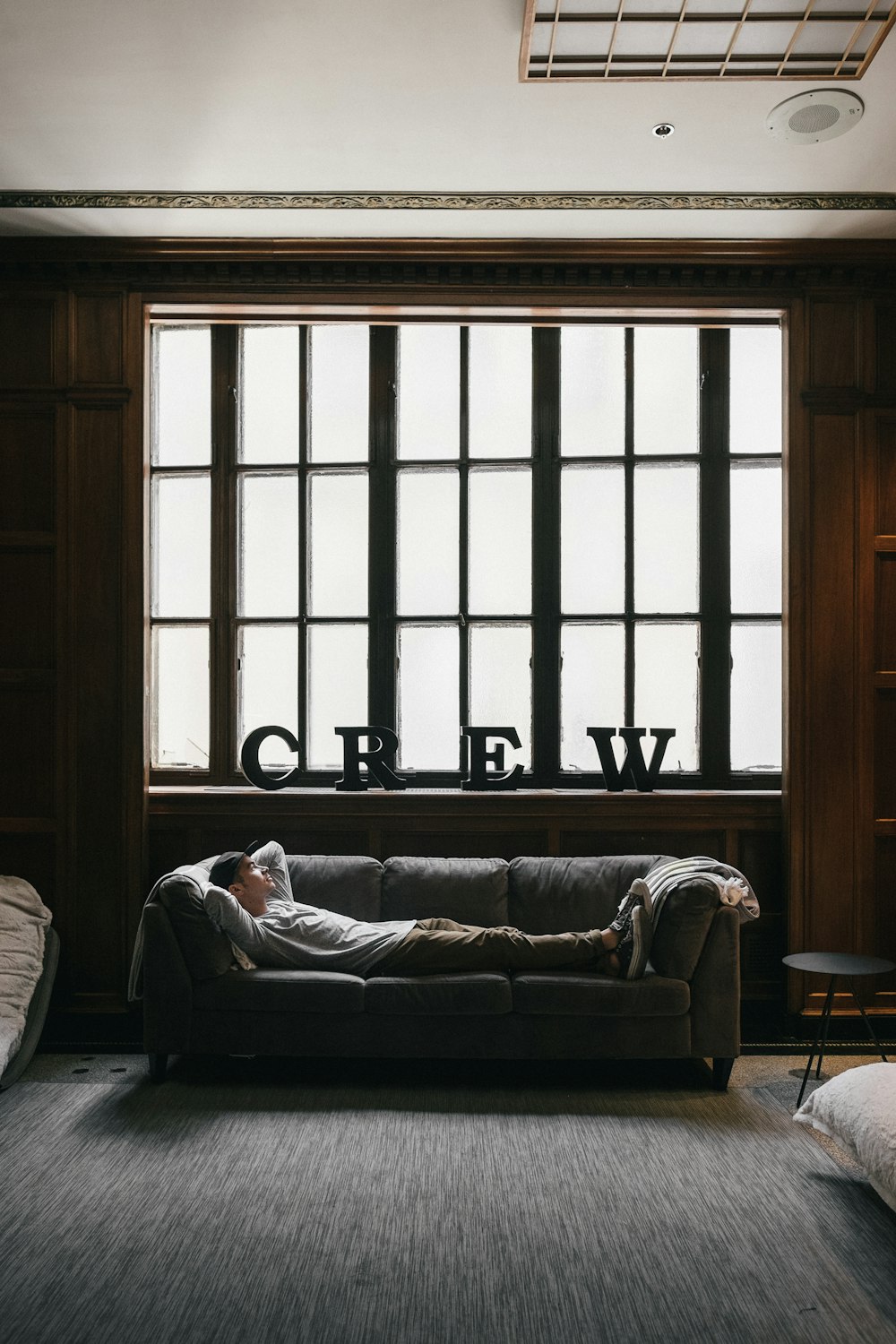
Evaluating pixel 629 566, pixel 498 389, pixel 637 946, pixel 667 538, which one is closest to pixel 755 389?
pixel 667 538

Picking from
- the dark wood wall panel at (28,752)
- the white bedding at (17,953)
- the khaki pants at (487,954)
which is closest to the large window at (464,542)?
the dark wood wall panel at (28,752)

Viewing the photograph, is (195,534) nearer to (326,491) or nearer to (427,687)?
(326,491)

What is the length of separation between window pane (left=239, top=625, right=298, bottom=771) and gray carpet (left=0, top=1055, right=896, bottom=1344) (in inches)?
61.5

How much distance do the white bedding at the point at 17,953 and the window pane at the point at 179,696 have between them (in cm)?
89

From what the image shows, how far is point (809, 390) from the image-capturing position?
13.2 ft

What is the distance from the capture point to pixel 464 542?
446 cm

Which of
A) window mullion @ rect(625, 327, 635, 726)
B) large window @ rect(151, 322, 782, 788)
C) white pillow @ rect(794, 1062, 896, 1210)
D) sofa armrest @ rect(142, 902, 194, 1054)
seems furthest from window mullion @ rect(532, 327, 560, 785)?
white pillow @ rect(794, 1062, 896, 1210)

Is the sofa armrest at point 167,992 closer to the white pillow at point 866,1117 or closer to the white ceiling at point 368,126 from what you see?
the white pillow at point 866,1117

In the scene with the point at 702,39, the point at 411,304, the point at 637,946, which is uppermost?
the point at 702,39

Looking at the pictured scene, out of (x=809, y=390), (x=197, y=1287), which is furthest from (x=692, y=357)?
(x=197, y=1287)

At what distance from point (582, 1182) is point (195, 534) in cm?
323

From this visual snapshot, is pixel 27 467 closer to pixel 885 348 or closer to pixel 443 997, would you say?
pixel 443 997

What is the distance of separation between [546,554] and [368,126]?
1946 millimetres

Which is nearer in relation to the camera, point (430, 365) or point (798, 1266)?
point (798, 1266)
